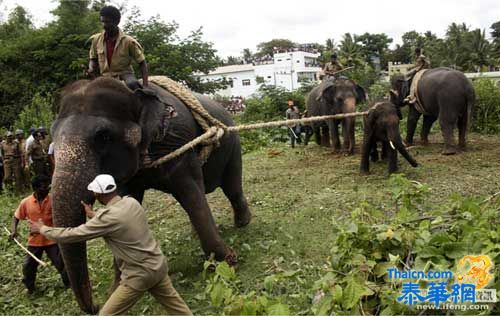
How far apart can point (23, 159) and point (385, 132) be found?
26.3 feet

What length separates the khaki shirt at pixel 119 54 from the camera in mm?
4691

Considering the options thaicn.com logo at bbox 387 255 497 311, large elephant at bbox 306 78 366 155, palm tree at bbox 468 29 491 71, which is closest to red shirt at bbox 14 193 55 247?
thaicn.com logo at bbox 387 255 497 311

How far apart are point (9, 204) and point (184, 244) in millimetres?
5701

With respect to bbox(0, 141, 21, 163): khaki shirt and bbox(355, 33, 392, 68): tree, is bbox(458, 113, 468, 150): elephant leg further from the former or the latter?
bbox(355, 33, 392, 68): tree

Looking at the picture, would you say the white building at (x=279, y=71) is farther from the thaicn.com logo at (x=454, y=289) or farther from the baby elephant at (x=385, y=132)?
the thaicn.com logo at (x=454, y=289)

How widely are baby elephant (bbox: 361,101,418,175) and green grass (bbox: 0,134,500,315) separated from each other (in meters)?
0.28

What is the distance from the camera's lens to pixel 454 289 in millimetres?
2658

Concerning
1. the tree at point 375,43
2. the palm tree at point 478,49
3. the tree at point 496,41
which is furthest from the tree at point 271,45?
the palm tree at point 478,49

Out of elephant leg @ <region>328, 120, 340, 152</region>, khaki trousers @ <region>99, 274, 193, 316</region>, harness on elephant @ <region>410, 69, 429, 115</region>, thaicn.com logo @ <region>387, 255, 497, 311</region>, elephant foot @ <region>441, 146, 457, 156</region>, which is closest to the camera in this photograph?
thaicn.com logo @ <region>387, 255, 497, 311</region>

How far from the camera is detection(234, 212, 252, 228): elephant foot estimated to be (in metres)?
6.38

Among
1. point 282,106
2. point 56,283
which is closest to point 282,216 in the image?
point 56,283

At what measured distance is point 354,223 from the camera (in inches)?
138

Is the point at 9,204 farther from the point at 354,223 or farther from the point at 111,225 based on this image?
the point at 354,223

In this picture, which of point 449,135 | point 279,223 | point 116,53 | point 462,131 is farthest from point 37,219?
point 462,131
